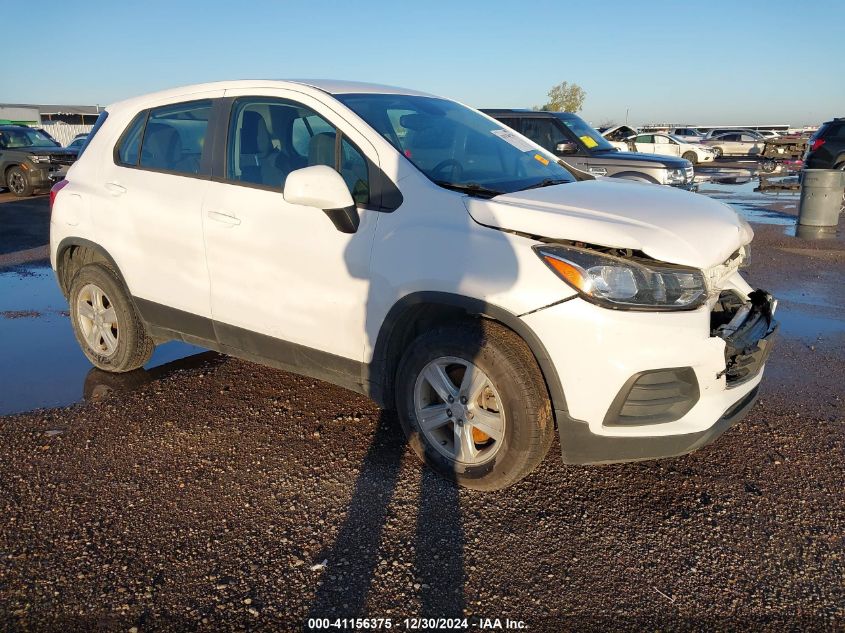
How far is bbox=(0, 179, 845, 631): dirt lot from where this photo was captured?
8.32 feet

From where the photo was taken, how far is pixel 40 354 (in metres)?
5.30

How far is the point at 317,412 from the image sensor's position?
167 inches

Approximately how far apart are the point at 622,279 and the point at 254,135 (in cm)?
227

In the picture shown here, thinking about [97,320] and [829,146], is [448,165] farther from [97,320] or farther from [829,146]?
[829,146]

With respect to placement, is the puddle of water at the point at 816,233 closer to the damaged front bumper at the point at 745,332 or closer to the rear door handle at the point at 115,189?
the damaged front bumper at the point at 745,332

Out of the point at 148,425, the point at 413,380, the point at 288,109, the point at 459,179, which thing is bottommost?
the point at 148,425

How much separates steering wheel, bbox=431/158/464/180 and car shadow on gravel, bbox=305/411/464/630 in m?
1.49

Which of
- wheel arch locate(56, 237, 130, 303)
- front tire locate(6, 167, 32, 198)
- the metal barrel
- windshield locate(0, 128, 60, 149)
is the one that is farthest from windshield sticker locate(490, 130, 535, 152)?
windshield locate(0, 128, 60, 149)

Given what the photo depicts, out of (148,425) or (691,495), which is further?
(148,425)

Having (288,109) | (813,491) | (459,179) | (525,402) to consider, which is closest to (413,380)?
(525,402)

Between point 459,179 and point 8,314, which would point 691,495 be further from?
point 8,314

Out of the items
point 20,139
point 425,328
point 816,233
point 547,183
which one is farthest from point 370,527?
point 20,139

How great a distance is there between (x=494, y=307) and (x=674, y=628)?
1.39 metres

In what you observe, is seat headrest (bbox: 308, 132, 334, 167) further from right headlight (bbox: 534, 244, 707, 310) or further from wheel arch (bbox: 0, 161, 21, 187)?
wheel arch (bbox: 0, 161, 21, 187)
